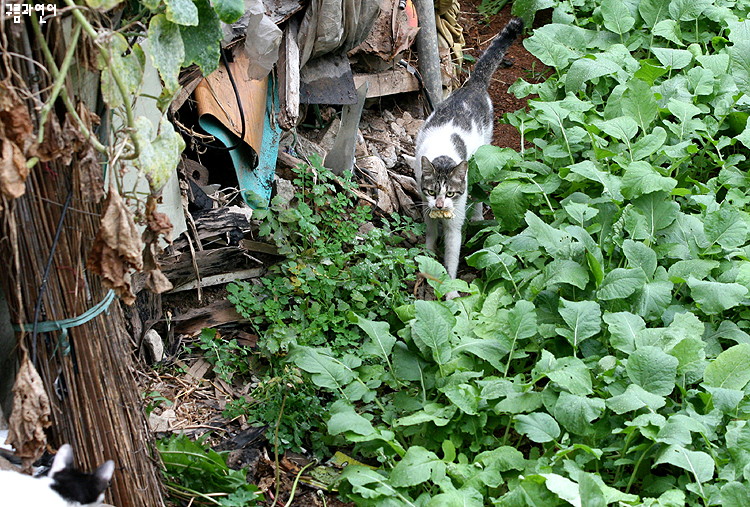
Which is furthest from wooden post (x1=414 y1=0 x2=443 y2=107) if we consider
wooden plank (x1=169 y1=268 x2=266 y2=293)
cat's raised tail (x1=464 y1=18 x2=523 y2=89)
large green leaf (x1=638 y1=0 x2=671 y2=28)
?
wooden plank (x1=169 y1=268 x2=266 y2=293)

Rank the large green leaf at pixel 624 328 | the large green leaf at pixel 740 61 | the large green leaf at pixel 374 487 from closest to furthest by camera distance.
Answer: the large green leaf at pixel 374 487, the large green leaf at pixel 624 328, the large green leaf at pixel 740 61

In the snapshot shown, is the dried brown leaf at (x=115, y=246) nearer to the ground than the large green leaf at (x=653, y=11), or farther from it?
farther from it

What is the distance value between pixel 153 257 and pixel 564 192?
276 cm

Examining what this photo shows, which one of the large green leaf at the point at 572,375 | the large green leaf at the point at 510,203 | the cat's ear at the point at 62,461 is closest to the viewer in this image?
the cat's ear at the point at 62,461

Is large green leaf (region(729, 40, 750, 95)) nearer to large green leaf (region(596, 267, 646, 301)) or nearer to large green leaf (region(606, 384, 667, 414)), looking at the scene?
large green leaf (region(596, 267, 646, 301))

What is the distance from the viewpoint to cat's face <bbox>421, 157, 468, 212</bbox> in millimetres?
4383

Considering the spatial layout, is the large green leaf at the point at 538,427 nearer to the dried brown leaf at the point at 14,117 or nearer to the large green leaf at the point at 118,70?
the large green leaf at the point at 118,70

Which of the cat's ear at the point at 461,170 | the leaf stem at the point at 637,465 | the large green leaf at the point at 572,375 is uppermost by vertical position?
the cat's ear at the point at 461,170

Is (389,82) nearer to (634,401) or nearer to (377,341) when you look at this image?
(377,341)

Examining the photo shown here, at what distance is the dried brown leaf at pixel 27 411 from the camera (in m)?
1.94

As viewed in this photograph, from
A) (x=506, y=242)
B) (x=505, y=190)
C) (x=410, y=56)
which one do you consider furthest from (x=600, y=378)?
(x=410, y=56)

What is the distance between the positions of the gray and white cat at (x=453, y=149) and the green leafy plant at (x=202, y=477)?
186cm

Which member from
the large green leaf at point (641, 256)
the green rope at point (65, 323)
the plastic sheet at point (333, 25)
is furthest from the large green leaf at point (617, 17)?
the green rope at point (65, 323)

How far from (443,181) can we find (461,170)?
0.12m
